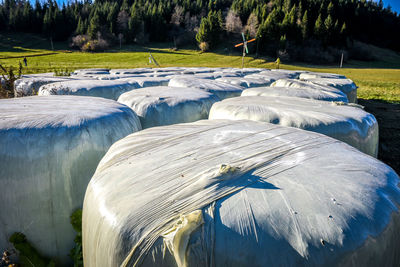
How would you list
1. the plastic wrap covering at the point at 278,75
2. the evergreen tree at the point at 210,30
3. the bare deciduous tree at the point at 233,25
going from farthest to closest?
1. the bare deciduous tree at the point at 233,25
2. the evergreen tree at the point at 210,30
3. the plastic wrap covering at the point at 278,75

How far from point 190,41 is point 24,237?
55831 millimetres

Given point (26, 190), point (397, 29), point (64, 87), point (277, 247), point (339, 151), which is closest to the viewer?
point (277, 247)

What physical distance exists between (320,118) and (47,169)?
2.34 metres

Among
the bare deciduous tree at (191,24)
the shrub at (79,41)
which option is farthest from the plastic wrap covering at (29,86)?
the shrub at (79,41)

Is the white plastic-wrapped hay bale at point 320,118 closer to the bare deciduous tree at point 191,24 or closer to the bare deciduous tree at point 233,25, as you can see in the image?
the bare deciduous tree at point 233,25

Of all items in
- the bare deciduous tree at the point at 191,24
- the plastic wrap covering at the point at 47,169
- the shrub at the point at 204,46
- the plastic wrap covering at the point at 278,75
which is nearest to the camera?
the plastic wrap covering at the point at 47,169

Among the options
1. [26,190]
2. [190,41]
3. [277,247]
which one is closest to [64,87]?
[26,190]

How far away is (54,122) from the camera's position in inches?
69.4

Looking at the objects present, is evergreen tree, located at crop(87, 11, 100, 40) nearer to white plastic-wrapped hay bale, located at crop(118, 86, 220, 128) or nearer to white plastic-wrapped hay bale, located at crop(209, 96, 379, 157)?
white plastic-wrapped hay bale, located at crop(118, 86, 220, 128)

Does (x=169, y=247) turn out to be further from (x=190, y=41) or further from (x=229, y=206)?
(x=190, y=41)

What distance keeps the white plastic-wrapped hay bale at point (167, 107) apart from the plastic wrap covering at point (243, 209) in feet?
4.62

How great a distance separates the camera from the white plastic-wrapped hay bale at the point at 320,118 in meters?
2.13

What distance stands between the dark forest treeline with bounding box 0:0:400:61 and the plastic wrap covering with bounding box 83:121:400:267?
151 feet

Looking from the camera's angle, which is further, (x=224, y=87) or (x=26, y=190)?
(x=224, y=87)
